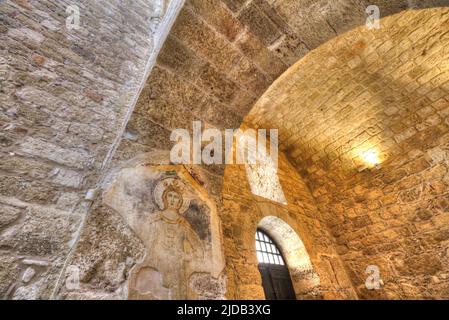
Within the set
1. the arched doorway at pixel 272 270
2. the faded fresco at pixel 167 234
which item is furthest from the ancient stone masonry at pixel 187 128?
the arched doorway at pixel 272 270

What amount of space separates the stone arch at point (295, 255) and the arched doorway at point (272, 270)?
3.0 inches

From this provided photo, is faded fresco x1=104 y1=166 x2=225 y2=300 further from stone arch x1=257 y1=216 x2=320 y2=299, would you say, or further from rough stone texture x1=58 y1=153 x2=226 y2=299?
stone arch x1=257 y1=216 x2=320 y2=299

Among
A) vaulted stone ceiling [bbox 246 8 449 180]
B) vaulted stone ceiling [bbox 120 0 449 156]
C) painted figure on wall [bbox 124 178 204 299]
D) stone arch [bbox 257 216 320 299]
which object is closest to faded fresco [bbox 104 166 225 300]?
painted figure on wall [bbox 124 178 204 299]

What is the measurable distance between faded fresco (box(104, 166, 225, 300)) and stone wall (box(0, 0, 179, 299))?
9.8 inches

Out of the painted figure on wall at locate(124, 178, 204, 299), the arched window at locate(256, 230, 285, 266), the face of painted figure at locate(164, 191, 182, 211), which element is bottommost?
the painted figure on wall at locate(124, 178, 204, 299)

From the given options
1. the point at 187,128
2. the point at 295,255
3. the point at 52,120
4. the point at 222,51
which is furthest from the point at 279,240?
the point at 52,120

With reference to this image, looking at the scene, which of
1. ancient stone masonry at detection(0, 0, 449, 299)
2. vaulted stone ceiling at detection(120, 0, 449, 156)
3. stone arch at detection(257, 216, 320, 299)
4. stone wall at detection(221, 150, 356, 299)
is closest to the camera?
ancient stone masonry at detection(0, 0, 449, 299)

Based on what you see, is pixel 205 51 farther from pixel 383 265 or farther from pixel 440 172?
pixel 383 265

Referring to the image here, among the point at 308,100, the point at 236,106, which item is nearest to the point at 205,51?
the point at 236,106

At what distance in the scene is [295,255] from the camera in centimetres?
341

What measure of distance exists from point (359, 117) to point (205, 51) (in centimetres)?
348

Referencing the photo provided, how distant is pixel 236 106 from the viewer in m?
1.72

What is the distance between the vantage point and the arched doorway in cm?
303

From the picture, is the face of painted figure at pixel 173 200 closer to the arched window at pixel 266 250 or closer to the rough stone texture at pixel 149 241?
the rough stone texture at pixel 149 241
